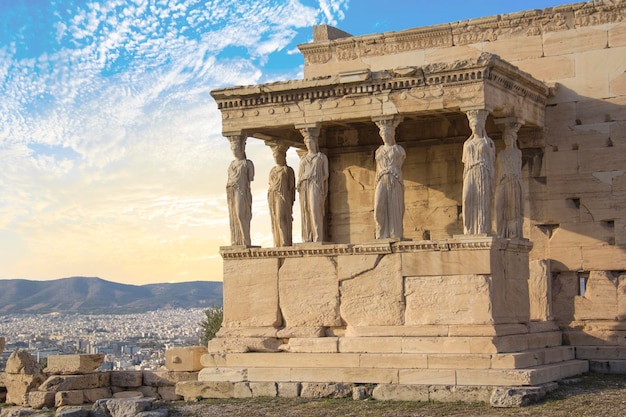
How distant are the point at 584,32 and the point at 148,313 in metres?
85.3

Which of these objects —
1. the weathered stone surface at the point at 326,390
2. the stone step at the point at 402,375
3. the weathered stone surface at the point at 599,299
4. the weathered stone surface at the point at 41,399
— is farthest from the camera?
the weathered stone surface at the point at 41,399

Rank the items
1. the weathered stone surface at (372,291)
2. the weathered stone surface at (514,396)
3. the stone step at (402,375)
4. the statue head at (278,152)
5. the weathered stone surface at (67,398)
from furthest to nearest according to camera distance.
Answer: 1. the statue head at (278,152)
2. the weathered stone surface at (67,398)
3. the weathered stone surface at (372,291)
4. the stone step at (402,375)
5. the weathered stone surface at (514,396)

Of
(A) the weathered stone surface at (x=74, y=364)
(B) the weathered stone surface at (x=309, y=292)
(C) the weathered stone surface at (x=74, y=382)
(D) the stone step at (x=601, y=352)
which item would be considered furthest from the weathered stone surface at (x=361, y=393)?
(A) the weathered stone surface at (x=74, y=364)

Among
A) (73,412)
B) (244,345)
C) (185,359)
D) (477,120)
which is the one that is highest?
(477,120)

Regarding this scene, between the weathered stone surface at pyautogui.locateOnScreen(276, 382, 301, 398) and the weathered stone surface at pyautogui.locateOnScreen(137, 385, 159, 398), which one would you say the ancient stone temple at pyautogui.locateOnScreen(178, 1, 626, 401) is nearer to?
the weathered stone surface at pyautogui.locateOnScreen(276, 382, 301, 398)

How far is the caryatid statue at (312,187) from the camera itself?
727 inches

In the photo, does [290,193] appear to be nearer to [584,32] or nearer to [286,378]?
[286,378]

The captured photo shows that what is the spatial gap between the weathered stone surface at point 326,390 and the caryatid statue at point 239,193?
2.85 m

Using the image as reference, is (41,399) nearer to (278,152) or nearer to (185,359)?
(185,359)

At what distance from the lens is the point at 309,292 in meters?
18.4

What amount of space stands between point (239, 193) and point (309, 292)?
195 cm

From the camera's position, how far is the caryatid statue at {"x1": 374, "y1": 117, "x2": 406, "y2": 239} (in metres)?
17.9

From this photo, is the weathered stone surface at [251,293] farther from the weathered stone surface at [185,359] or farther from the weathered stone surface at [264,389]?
the weathered stone surface at [185,359]

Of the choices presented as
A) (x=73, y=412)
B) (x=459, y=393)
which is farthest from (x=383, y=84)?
(x=73, y=412)
